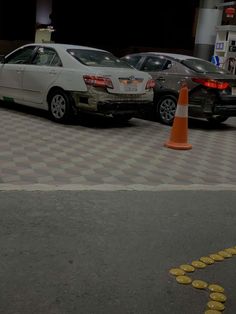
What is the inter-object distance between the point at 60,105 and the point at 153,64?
8.59 feet

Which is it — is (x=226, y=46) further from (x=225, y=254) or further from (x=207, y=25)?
(x=225, y=254)

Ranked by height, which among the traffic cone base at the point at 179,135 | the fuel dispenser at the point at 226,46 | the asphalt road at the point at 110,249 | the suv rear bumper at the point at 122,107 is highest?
the fuel dispenser at the point at 226,46

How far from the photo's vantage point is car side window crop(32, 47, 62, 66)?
9.17m

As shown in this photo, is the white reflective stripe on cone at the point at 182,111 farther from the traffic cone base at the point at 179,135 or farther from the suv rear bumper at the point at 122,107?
the suv rear bumper at the point at 122,107

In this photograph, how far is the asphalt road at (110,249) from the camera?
114 inches

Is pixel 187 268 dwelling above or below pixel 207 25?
below

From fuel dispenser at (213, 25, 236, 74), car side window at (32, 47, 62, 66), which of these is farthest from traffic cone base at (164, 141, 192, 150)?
fuel dispenser at (213, 25, 236, 74)

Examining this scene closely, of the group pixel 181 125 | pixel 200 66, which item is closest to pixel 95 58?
pixel 200 66

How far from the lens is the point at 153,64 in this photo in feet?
34.1

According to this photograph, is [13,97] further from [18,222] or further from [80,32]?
[80,32]

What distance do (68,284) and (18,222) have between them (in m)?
1.14

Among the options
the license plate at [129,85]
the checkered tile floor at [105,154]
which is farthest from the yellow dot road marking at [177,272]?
the license plate at [129,85]

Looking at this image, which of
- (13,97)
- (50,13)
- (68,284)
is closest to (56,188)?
(68,284)

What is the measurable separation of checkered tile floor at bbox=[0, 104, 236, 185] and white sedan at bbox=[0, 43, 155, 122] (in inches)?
15.8
